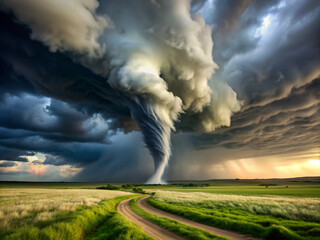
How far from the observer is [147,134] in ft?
242

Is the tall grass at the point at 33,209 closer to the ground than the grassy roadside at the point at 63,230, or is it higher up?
higher up

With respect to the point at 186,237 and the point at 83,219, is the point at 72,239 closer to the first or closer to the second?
the point at 83,219

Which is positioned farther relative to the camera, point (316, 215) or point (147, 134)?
point (147, 134)

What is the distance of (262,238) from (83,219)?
13317 millimetres

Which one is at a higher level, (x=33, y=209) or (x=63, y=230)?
(x=33, y=209)

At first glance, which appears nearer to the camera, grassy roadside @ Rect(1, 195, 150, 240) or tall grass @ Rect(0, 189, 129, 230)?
grassy roadside @ Rect(1, 195, 150, 240)

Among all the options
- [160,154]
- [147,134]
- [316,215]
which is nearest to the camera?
[316,215]

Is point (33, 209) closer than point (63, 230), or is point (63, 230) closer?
point (63, 230)

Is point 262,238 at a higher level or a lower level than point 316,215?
lower

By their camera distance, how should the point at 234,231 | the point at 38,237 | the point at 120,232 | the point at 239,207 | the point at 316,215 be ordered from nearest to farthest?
the point at 38,237 < the point at 120,232 < the point at 234,231 < the point at 316,215 < the point at 239,207

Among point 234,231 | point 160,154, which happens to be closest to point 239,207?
point 234,231

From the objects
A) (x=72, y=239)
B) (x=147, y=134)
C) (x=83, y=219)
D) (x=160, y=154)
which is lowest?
(x=72, y=239)

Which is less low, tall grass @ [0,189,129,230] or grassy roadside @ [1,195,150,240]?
tall grass @ [0,189,129,230]

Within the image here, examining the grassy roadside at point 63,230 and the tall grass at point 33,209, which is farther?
the tall grass at point 33,209
